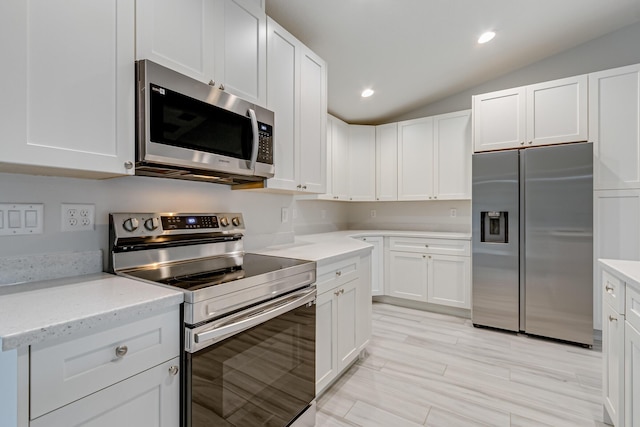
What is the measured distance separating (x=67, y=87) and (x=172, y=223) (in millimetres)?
716

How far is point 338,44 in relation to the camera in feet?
8.23

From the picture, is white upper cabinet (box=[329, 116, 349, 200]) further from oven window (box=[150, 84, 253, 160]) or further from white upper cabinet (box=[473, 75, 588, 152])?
oven window (box=[150, 84, 253, 160])

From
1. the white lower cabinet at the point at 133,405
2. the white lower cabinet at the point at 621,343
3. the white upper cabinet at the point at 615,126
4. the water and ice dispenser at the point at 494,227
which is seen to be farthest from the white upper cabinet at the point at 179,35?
the white upper cabinet at the point at 615,126

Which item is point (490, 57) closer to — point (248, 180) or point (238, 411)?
point (248, 180)

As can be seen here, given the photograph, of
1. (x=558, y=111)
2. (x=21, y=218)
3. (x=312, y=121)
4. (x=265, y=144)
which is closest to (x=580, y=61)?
(x=558, y=111)

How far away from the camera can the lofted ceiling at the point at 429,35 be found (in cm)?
222

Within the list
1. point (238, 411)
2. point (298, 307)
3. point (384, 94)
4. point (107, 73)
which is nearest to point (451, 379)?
point (298, 307)

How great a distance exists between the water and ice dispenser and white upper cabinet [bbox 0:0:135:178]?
295 cm

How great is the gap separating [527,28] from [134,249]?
11.3 ft

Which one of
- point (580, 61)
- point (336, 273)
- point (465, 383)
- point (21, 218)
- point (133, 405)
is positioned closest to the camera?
point (133, 405)

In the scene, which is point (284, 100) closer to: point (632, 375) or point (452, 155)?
point (632, 375)

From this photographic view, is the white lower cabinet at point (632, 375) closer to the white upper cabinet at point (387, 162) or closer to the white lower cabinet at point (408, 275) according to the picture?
the white lower cabinet at point (408, 275)

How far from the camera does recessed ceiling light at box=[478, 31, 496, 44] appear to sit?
8.72 ft

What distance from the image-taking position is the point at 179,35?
4.45 feet
